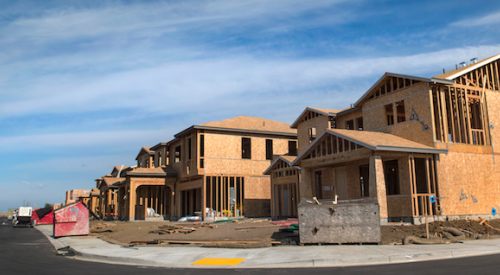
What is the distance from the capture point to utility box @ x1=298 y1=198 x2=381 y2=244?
1369 centimetres

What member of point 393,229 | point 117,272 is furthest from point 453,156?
point 117,272

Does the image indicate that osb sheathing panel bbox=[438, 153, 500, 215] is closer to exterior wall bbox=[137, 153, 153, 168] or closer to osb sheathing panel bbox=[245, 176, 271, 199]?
osb sheathing panel bbox=[245, 176, 271, 199]

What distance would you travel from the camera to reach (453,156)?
20.1 metres

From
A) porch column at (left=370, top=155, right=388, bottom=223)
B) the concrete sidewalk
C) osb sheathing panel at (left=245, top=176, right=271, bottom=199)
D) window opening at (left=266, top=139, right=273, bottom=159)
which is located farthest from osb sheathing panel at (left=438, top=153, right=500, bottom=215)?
window opening at (left=266, top=139, right=273, bottom=159)

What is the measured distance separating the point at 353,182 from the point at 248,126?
1448cm

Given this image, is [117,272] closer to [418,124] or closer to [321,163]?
[321,163]

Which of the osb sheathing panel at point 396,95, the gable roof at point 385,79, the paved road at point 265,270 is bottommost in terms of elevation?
the paved road at point 265,270

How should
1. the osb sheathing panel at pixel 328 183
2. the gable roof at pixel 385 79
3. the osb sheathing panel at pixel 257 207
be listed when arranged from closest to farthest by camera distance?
the gable roof at pixel 385 79 → the osb sheathing panel at pixel 328 183 → the osb sheathing panel at pixel 257 207

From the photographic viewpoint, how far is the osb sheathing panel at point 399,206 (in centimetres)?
1844

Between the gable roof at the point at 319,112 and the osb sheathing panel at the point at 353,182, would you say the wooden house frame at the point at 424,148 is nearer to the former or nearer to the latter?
the osb sheathing panel at the point at 353,182

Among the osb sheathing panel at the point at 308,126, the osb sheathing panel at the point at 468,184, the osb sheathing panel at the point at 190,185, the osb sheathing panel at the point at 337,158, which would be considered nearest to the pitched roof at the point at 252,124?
the osb sheathing panel at the point at 190,185

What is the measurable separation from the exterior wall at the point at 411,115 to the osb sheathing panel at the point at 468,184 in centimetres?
160

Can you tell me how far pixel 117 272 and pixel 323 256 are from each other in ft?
19.1

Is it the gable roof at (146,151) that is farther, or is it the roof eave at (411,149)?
the gable roof at (146,151)
